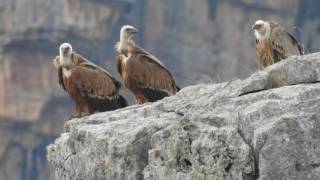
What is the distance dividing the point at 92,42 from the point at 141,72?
43.1m

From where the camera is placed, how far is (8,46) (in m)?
57.1

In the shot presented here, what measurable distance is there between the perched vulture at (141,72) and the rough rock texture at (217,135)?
2728mm

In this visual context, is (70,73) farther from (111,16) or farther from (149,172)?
(111,16)

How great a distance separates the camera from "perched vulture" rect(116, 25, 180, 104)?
16062 millimetres

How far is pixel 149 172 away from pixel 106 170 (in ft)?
2.98

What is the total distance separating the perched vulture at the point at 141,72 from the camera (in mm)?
16062

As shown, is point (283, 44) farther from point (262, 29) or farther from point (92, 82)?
point (92, 82)

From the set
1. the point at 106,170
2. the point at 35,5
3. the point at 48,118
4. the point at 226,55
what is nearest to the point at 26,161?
the point at 48,118

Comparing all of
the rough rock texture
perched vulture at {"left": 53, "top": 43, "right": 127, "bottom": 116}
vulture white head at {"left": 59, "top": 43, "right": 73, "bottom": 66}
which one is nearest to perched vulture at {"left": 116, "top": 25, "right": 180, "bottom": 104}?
perched vulture at {"left": 53, "top": 43, "right": 127, "bottom": 116}

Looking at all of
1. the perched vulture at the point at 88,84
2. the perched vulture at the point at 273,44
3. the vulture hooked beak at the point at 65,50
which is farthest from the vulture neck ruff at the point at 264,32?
the vulture hooked beak at the point at 65,50

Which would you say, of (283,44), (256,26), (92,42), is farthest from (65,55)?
(92,42)

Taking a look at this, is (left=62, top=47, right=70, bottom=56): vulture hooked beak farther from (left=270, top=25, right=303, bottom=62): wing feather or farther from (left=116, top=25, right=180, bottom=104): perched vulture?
(left=270, top=25, right=303, bottom=62): wing feather

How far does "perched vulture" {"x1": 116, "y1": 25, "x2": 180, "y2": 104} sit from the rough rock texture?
2.73m

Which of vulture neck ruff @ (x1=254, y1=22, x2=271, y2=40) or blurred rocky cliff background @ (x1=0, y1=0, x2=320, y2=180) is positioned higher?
blurred rocky cliff background @ (x1=0, y1=0, x2=320, y2=180)
